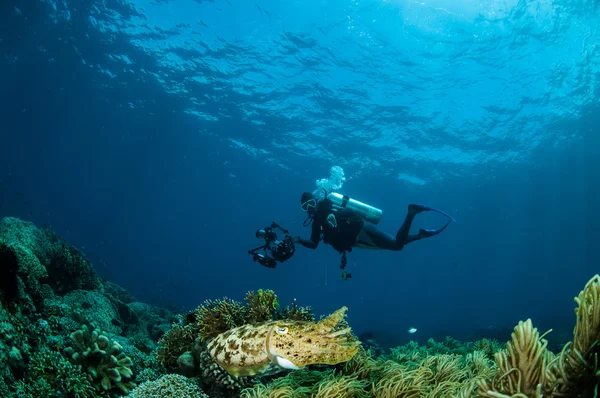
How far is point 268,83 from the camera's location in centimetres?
2847

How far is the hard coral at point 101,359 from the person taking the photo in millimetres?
5305

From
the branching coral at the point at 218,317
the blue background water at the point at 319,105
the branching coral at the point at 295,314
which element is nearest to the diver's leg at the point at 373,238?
the blue background water at the point at 319,105

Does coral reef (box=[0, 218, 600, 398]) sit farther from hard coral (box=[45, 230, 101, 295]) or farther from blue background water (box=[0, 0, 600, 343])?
blue background water (box=[0, 0, 600, 343])

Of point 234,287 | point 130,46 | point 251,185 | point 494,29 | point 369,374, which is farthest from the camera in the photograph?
point 234,287

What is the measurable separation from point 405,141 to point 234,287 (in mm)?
141688

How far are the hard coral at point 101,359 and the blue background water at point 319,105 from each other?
7.50m

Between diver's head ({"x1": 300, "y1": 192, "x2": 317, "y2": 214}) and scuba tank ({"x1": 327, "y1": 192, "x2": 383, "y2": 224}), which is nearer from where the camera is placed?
diver's head ({"x1": 300, "y1": 192, "x2": 317, "y2": 214})

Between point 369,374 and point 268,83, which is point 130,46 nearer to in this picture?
point 268,83

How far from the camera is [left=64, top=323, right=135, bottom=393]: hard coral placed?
5305mm

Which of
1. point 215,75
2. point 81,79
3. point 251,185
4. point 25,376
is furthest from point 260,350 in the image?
point 251,185

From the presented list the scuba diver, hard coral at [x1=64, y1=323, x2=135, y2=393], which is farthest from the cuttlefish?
the scuba diver

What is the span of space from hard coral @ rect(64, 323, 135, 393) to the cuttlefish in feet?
8.10

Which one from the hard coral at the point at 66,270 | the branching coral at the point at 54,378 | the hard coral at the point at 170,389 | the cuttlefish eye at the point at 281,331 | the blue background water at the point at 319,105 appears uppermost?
the blue background water at the point at 319,105

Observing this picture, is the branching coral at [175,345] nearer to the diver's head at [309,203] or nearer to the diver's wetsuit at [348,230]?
the diver's wetsuit at [348,230]
